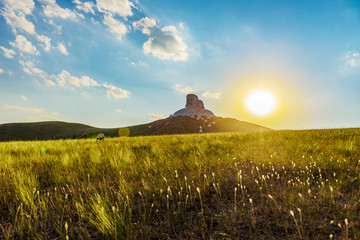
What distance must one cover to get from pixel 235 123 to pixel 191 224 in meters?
87.7

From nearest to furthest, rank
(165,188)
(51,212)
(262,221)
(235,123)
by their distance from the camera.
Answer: (262,221) → (51,212) → (165,188) → (235,123)

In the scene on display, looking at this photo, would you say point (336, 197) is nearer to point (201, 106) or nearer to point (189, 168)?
point (189, 168)

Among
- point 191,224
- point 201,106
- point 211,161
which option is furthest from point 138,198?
point 201,106

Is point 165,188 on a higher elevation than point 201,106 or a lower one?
lower

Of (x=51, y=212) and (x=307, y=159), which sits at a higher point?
(x=307, y=159)

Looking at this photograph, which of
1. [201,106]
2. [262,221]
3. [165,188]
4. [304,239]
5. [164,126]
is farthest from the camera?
[201,106]

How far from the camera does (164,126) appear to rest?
7994cm

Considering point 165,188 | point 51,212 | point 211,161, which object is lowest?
point 51,212

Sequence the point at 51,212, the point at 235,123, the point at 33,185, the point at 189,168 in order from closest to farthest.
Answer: the point at 51,212, the point at 33,185, the point at 189,168, the point at 235,123

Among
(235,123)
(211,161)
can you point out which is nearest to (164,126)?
(235,123)

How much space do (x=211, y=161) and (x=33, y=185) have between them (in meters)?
3.23

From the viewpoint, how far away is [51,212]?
7.32 ft

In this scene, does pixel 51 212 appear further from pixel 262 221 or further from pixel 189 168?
pixel 262 221

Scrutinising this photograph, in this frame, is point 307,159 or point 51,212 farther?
point 307,159
